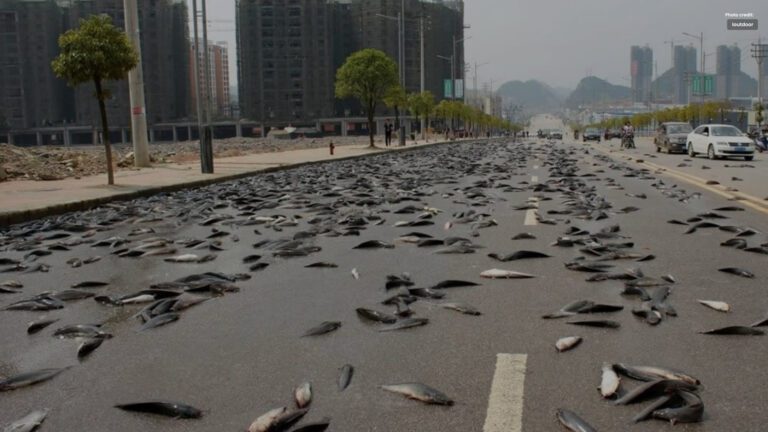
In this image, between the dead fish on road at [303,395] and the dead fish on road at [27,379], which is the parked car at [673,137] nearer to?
the dead fish on road at [303,395]

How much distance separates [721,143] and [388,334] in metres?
31.0

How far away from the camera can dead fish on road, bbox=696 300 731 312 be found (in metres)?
6.16

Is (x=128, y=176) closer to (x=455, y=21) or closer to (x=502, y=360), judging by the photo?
(x=502, y=360)

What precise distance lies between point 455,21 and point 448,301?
546 ft

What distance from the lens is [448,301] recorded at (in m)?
6.61

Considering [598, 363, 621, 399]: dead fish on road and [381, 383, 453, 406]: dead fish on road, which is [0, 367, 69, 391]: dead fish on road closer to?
[381, 383, 453, 406]: dead fish on road

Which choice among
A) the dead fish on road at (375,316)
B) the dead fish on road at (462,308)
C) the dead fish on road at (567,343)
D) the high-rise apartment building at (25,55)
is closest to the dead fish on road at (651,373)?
the dead fish on road at (567,343)

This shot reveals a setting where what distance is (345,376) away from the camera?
15.4 ft

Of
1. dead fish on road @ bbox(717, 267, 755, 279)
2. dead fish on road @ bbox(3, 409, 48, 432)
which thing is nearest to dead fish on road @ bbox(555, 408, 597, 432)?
dead fish on road @ bbox(3, 409, 48, 432)

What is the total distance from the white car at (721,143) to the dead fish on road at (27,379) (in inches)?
1264

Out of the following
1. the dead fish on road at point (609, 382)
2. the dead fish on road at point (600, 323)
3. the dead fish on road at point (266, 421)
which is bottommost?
the dead fish on road at point (600, 323)

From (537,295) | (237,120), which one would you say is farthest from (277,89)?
(537,295)

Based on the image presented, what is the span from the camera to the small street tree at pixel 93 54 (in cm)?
1955

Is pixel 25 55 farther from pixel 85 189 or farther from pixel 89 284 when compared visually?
pixel 89 284
